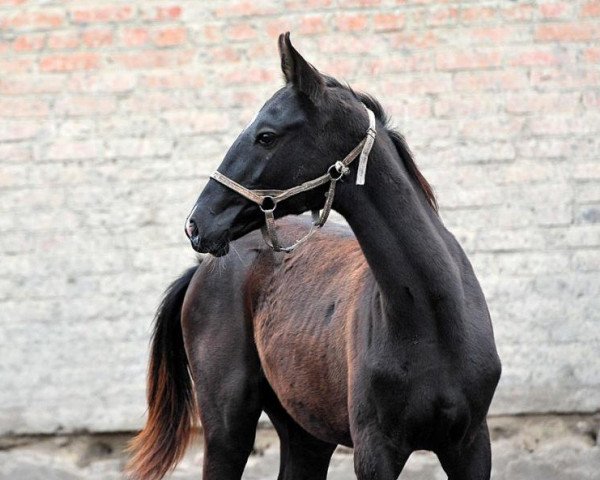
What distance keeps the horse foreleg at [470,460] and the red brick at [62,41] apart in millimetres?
3636

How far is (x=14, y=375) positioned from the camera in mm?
6629

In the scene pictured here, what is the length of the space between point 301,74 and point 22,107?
134 inches

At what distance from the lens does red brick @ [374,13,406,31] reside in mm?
6348

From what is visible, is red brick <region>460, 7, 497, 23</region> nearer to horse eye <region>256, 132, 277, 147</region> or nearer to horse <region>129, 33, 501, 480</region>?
horse <region>129, 33, 501, 480</region>

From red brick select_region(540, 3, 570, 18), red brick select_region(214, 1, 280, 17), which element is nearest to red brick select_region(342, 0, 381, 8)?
red brick select_region(214, 1, 280, 17)

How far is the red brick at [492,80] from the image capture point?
632 centimetres

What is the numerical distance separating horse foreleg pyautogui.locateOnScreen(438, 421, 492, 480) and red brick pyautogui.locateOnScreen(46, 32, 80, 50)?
3.64 m

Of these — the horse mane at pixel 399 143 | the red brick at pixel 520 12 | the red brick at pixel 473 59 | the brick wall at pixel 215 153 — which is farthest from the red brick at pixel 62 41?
the horse mane at pixel 399 143

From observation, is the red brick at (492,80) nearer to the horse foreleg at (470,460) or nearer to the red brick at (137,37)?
the red brick at (137,37)

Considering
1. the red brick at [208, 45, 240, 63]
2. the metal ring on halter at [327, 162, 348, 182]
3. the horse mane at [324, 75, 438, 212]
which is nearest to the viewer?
the metal ring on halter at [327, 162, 348, 182]

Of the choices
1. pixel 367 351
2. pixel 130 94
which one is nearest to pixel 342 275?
pixel 367 351

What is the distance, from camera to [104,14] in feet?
21.4

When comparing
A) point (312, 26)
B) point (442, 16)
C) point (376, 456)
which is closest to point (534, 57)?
point (442, 16)

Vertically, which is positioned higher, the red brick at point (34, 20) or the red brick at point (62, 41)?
the red brick at point (34, 20)
